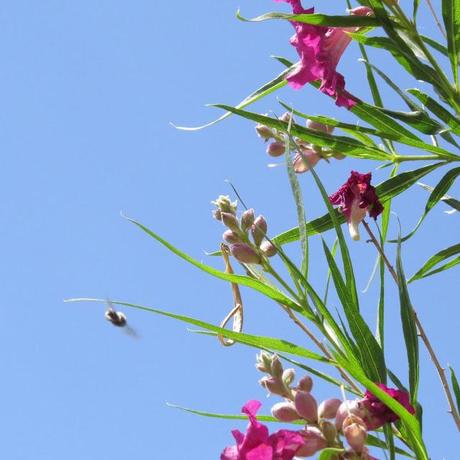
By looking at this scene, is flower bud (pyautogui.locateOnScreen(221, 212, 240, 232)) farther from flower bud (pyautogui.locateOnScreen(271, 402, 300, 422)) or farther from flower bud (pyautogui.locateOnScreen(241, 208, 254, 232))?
flower bud (pyautogui.locateOnScreen(271, 402, 300, 422))

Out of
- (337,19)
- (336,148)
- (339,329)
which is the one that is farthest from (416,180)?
(339,329)

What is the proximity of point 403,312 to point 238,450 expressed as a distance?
1.15 feet

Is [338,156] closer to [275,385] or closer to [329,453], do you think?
[275,385]

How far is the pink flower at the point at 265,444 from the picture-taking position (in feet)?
3.66

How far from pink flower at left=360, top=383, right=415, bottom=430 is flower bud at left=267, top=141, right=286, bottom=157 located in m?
0.68

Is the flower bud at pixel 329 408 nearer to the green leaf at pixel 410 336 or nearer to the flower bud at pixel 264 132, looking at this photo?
the green leaf at pixel 410 336

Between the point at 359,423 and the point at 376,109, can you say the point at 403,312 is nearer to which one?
the point at 359,423

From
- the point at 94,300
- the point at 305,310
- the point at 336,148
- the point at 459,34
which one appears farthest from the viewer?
the point at 336,148

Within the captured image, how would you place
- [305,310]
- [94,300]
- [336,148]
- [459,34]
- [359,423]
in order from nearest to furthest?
1. [359,423]
2. [94,300]
3. [305,310]
4. [459,34]
5. [336,148]

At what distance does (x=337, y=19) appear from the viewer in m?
1.46

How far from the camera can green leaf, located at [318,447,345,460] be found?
112 cm

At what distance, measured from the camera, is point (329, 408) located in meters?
1.19

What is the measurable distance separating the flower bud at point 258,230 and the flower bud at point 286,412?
0.30 metres

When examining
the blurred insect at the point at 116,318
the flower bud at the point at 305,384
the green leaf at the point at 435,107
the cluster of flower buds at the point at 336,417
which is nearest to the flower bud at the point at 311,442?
the cluster of flower buds at the point at 336,417
